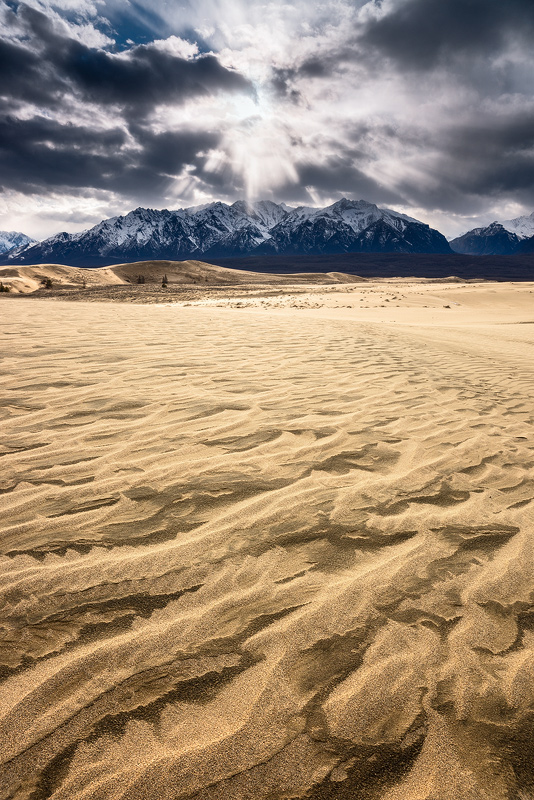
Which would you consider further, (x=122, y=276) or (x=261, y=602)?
(x=122, y=276)

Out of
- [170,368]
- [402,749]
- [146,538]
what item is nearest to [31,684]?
[146,538]

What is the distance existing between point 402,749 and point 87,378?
4.78 m

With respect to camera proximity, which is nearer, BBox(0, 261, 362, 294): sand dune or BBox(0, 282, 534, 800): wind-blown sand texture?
BBox(0, 282, 534, 800): wind-blown sand texture

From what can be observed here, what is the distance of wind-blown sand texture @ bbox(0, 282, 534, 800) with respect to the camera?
129 centimetres

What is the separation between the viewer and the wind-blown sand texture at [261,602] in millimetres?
1285

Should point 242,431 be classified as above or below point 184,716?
above

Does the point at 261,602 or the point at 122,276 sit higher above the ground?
the point at 122,276

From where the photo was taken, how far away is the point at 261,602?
186cm

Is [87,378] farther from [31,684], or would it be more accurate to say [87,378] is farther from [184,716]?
[184,716]

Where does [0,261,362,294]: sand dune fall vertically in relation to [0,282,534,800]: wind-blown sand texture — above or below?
above

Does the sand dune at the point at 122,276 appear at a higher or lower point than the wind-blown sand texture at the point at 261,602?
higher

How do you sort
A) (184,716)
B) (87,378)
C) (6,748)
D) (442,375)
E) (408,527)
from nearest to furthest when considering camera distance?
(6,748) < (184,716) < (408,527) < (87,378) < (442,375)

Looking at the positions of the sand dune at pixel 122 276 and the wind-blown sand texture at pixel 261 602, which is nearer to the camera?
the wind-blown sand texture at pixel 261 602

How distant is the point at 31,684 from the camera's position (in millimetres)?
1467
